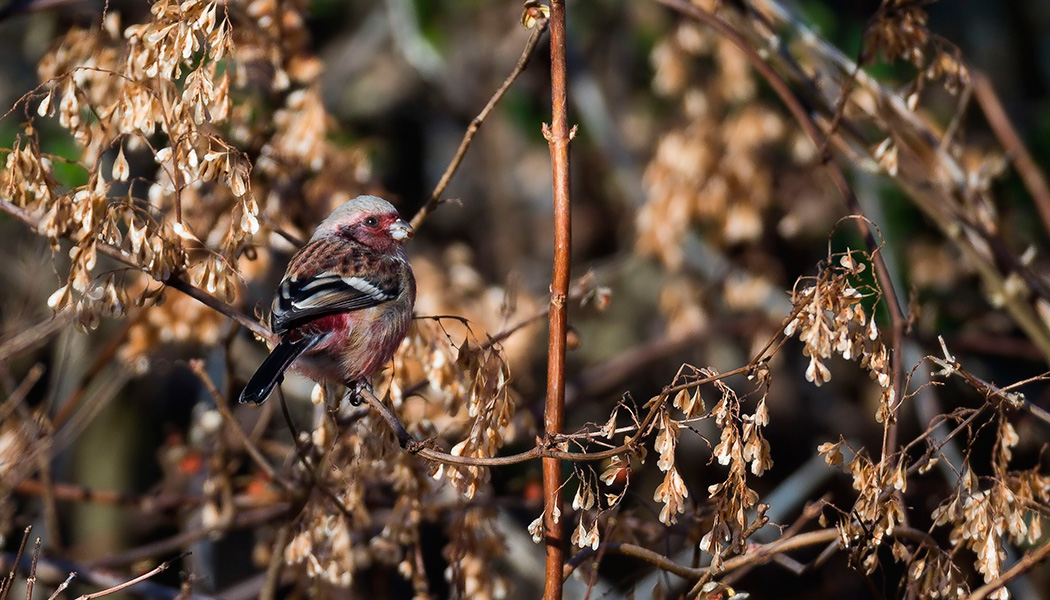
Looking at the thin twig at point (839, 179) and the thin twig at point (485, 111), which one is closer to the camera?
the thin twig at point (485, 111)

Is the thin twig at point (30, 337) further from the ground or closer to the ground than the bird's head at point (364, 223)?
closer to the ground

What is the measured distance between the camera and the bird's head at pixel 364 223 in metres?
3.92

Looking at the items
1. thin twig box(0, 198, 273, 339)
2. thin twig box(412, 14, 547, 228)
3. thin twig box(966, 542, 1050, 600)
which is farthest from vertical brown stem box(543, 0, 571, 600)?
thin twig box(966, 542, 1050, 600)

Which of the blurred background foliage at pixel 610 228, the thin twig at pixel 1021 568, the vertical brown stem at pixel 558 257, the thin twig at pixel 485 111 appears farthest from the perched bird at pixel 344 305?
the thin twig at pixel 1021 568

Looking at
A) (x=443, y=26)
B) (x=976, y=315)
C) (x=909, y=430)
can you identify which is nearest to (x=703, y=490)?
(x=909, y=430)

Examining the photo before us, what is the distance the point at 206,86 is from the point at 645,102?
621 centimetres

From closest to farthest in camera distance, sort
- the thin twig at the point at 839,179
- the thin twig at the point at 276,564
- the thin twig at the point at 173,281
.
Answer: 1. the thin twig at the point at 173,281
2. the thin twig at the point at 839,179
3. the thin twig at the point at 276,564

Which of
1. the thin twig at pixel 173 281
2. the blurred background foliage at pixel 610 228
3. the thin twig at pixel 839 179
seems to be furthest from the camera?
the blurred background foliage at pixel 610 228

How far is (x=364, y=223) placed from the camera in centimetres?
395

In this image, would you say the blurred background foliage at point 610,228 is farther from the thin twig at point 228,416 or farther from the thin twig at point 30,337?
the thin twig at point 228,416

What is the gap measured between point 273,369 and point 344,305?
0.51 metres

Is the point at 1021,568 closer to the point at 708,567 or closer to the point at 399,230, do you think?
the point at 708,567

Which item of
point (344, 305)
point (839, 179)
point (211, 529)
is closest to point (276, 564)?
point (211, 529)

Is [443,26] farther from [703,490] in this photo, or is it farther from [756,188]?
[703,490]
